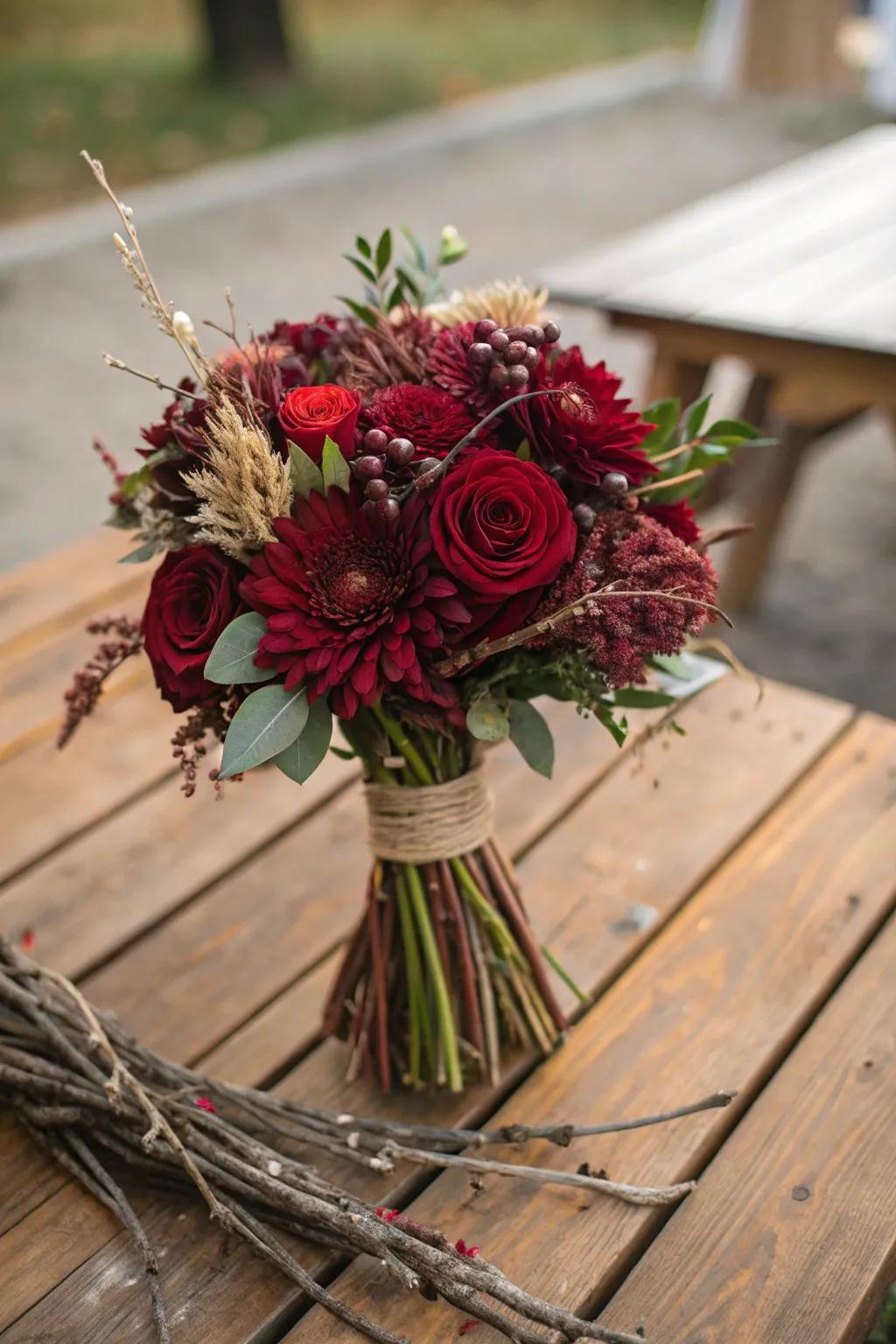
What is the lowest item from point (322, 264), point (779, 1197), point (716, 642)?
point (779, 1197)

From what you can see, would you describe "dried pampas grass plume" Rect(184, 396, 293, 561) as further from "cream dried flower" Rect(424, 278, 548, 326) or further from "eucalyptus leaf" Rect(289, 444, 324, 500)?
"cream dried flower" Rect(424, 278, 548, 326)

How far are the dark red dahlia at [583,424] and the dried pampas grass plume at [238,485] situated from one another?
0.18m

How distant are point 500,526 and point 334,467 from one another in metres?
0.12

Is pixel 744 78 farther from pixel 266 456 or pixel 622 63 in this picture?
pixel 266 456

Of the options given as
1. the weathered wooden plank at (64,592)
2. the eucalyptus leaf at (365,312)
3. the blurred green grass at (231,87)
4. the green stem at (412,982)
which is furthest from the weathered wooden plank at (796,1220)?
the blurred green grass at (231,87)

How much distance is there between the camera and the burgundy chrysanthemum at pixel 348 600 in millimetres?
879

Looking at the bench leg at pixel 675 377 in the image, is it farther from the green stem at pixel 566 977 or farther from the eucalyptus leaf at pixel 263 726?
the eucalyptus leaf at pixel 263 726

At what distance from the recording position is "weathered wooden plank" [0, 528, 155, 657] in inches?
72.2

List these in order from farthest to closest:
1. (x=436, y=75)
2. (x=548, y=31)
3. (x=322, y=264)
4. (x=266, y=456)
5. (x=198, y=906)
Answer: (x=548, y=31) → (x=436, y=75) → (x=322, y=264) → (x=198, y=906) → (x=266, y=456)

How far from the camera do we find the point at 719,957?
1279 mm

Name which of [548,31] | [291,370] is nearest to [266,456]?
[291,370]

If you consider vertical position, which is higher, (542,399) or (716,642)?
(542,399)

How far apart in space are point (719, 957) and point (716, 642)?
1.24 feet

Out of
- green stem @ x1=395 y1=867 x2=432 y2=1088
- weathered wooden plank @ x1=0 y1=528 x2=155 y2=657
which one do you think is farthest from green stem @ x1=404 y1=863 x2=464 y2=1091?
weathered wooden plank @ x1=0 y1=528 x2=155 y2=657
